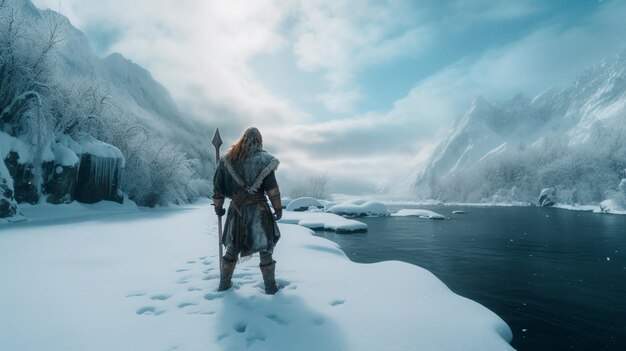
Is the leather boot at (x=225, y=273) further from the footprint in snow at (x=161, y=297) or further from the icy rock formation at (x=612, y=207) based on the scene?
the icy rock formation at (x=612, y=207)

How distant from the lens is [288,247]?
841 cm

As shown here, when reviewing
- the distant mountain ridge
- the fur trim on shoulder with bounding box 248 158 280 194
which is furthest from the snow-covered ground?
the distant mountain ridge

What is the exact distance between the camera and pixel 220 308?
3688 mm

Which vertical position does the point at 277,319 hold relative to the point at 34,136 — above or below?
below

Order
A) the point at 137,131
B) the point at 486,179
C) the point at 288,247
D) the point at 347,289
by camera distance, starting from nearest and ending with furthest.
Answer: the point at 347,289, the point at 288,247, the point at 137,131, the point at 486,179

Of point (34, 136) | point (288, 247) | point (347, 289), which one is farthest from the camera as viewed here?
point (34, 136)

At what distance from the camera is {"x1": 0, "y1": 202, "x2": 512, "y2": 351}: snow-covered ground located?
295 centimetres

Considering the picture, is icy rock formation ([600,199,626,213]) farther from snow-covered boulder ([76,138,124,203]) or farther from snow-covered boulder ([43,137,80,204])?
snow-covered boulder ([43,137,80,204])

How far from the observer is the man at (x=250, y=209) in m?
4.23

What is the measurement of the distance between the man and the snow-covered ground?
0.38 m

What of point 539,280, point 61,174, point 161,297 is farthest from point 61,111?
point 539,280

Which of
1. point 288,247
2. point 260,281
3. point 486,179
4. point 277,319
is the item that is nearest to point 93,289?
point 260,281

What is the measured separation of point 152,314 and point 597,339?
6.92 metres

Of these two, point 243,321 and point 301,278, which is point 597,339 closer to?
point 301,278
